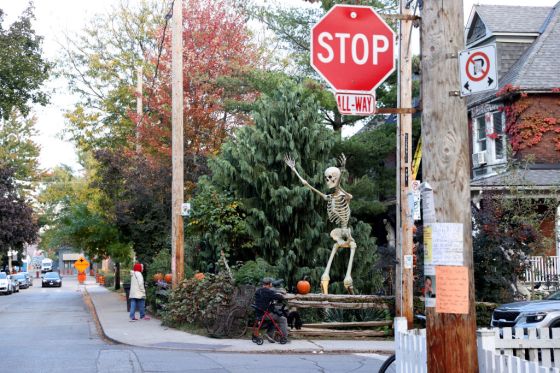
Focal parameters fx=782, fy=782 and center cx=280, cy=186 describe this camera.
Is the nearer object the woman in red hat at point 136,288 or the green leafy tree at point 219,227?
the green leafy tree at point 219,227

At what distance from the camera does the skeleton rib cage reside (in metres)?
19.6

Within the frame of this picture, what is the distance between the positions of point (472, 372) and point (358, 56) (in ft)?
9.66

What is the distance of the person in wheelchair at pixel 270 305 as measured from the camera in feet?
54.5

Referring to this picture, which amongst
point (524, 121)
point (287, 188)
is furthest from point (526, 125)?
point (287, 188)

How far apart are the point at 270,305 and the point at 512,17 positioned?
716 inches

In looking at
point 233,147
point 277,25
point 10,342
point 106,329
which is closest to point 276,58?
point 277,25

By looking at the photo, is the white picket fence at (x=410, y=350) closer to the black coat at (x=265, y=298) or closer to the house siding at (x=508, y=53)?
the black coat at (x=265, y=298)

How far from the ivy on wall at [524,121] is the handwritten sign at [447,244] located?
825 inches

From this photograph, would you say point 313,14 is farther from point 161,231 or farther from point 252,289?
point 252,289

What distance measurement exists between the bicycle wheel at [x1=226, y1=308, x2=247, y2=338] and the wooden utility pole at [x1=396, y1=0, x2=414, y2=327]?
368 cm

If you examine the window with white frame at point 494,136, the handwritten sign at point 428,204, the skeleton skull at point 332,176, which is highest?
Result: the window with white frame at point 494,136

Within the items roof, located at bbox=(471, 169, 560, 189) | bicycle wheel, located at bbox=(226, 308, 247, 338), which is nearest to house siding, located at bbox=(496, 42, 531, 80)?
roof, located at bbox=(471, 169, 560, 189)

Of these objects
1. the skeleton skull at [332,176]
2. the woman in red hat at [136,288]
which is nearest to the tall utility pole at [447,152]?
the skeleton skull at [332,176]

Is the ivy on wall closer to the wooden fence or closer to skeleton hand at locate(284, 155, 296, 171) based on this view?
skeleton hand at locate(284, 155, 296, 171)
